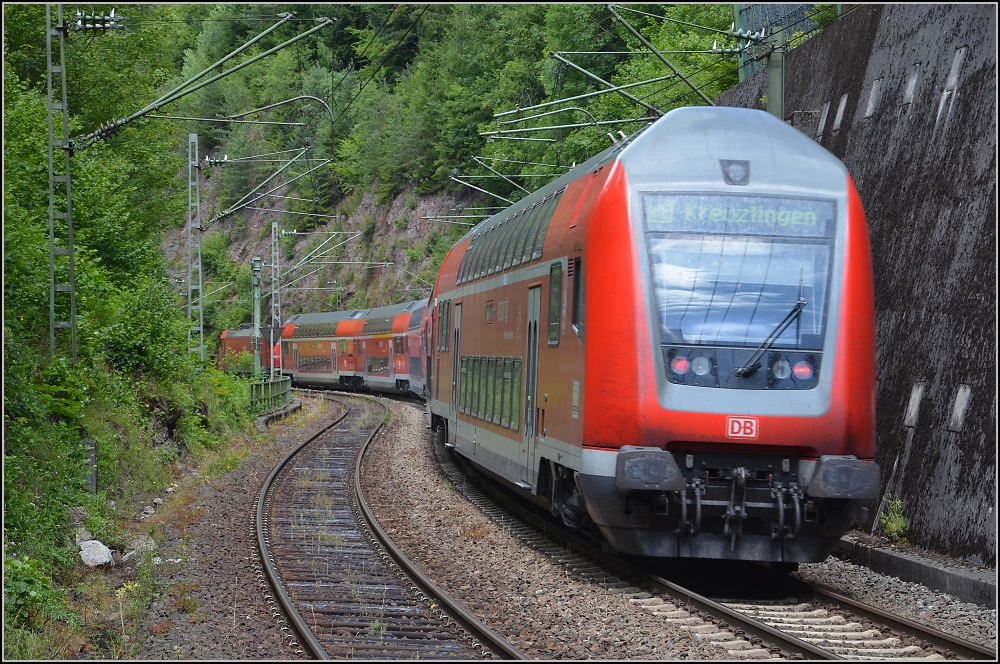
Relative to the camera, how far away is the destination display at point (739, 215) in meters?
10.5

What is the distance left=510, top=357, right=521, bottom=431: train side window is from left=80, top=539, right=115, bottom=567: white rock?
4.77 m

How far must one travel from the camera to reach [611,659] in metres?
8.43

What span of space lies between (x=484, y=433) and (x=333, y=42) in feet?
263

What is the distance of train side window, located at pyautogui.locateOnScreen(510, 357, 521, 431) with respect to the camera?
45.8 ft

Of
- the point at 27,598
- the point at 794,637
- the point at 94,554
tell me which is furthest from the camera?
the point at 94,554

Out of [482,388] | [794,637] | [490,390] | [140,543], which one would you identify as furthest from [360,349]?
[794,637]

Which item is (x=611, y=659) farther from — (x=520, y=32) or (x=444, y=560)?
(x=520, y=32)

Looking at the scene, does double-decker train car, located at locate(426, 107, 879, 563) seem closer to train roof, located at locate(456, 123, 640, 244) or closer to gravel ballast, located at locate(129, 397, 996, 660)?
train roof, located at locate(456, 123, 640, 244)

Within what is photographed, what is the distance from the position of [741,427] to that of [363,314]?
41708mm

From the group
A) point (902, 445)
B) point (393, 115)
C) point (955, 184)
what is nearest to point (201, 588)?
point (902, 445)

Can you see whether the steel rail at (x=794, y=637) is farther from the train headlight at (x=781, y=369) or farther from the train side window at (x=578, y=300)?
the train side window at (x=578, y=300)

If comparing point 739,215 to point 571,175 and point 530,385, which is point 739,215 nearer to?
point 571,175

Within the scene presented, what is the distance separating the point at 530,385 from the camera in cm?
1328

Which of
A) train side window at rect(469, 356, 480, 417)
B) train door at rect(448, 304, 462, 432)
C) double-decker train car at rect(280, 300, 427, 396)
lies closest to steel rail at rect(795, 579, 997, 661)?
train side window at rect(469, 356, 480, 417)
